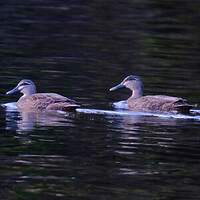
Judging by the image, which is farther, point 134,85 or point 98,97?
point 134,85

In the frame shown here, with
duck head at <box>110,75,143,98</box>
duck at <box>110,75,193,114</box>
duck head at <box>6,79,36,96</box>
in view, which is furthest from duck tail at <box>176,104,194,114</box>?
duck head at <box>6,79,36,96</box>

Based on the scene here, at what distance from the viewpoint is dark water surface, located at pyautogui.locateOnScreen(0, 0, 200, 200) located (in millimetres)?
14750

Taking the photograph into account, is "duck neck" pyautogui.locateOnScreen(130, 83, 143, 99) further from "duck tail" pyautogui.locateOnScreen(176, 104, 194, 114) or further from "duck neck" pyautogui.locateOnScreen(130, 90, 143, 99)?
"duck tail" pyautogui.locateOnScreen(176, 104, 194, 114)

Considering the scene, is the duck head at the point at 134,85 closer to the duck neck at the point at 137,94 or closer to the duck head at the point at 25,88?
the duck neck at the point at 137,94

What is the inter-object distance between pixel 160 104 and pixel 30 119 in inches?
103

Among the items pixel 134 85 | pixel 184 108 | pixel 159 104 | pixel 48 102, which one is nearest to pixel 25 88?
pixel 48 102

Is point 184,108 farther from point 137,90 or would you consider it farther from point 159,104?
point 137,90

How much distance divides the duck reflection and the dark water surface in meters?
0.02

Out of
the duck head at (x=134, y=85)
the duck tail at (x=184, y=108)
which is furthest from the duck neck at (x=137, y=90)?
the duck tail at (x=184, y=108)

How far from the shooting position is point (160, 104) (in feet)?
69.6

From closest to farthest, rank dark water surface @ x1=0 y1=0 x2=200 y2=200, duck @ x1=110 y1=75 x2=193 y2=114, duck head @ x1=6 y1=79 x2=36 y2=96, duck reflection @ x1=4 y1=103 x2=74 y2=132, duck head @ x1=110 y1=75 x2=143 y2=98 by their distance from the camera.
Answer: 1. dark water surface @ x1=0 y1=0 x2=200 y2=200
2. duck reflection @ x1=4 y1=103 x2=74 y2=132
3. duck @ x1=110 y1=75 x2=193 y2=114
4. duck head @ x1=6 y1=79 x2=36 y2=96
5. duck head @ x1=110 y1=75 x2=143 y2=98

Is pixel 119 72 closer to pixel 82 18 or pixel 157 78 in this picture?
pixel 157 78

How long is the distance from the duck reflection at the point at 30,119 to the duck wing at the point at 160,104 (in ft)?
5.80

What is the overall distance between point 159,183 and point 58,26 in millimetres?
20344
